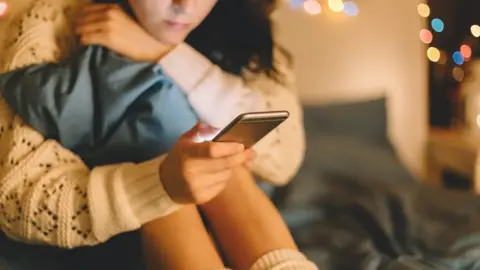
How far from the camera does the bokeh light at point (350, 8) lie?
1.83m

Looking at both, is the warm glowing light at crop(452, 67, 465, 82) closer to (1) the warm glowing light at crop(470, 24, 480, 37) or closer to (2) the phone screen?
(1) the warm glowing light at crop(470, 24, 480, 37)

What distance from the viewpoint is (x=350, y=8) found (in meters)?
1.84

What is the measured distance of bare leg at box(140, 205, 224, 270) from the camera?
76 cm

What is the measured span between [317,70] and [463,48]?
557 millimetres

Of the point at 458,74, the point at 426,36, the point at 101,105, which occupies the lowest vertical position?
the point at 458,74

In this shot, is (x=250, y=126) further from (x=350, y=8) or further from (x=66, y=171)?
(x=350, y=8)

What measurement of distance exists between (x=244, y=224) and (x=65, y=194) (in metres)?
0.24

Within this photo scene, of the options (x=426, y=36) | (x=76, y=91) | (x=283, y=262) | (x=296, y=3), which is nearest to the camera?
(x=283, y=262)

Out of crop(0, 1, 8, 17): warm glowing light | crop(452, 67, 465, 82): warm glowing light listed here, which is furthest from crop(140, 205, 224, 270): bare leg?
crop(452, 67, 465, 82): warm glowing light

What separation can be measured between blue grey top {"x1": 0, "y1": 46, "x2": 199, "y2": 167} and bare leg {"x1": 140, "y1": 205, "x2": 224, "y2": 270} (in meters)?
0.13

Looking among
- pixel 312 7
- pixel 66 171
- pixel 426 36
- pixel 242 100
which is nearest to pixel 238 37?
pixel 242 100

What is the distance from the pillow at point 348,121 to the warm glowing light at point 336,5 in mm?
310

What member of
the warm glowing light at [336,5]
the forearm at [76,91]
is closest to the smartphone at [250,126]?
the forearm at [76,91]

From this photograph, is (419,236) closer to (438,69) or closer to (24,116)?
(24,116)
